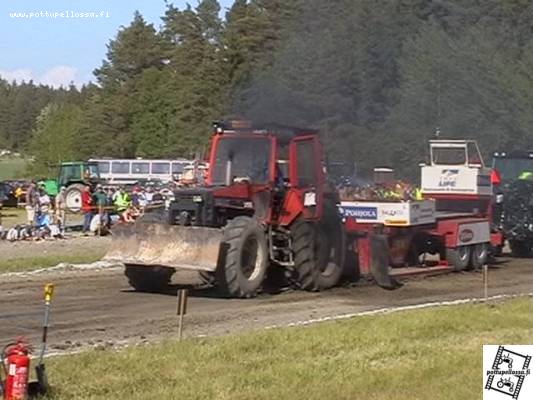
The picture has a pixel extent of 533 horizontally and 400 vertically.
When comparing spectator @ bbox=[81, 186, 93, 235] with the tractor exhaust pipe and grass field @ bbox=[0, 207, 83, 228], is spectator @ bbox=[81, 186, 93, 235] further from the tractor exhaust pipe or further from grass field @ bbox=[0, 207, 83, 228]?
the tractor exhaust pipe

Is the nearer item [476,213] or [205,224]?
[205,224]

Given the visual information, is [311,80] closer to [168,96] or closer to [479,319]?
[479,319]

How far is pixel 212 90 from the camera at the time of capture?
70688 mm

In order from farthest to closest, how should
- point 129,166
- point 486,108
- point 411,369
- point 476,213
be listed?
1. point 129,166
2. point 486,108
3. point 476,213
4. point 411,369

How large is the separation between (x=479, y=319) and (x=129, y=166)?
5587 cm

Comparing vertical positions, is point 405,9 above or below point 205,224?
above

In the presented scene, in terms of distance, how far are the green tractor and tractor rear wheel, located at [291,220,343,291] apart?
21998 millimetres

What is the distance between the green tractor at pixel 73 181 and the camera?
133 ft

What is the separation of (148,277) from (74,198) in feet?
77.9

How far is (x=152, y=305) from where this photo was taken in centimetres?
1588

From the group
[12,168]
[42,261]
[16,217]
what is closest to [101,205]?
[42,261]

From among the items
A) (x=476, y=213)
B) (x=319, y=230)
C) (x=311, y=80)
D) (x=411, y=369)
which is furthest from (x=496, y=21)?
(x=411, y=369)

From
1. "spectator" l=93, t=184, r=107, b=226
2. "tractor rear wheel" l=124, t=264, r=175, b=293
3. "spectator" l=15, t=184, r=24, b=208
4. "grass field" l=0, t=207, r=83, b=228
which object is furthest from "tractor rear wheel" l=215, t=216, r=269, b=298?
"spectator" l=15, t=184, r=24, b=208

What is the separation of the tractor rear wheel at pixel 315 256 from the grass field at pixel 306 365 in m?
4.30
